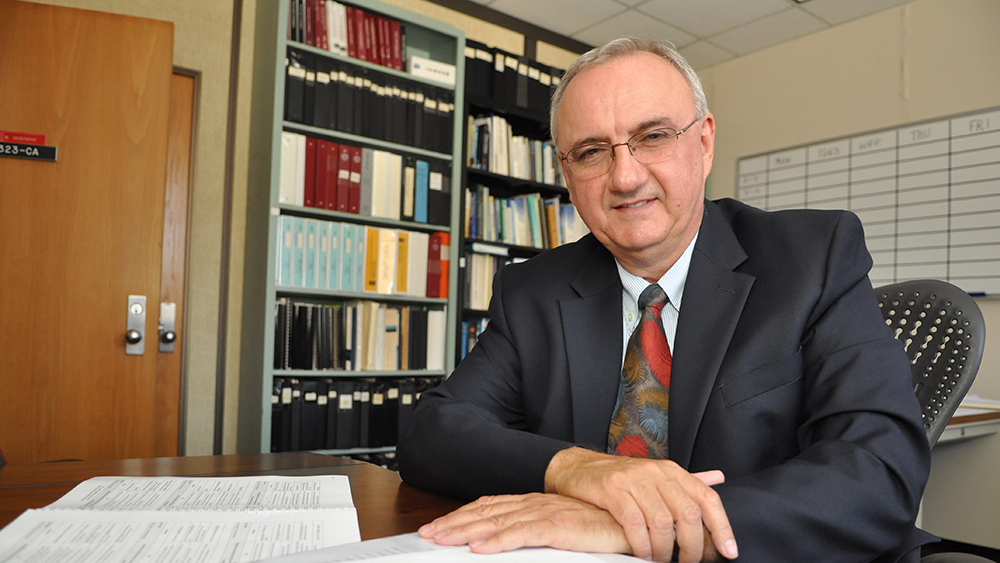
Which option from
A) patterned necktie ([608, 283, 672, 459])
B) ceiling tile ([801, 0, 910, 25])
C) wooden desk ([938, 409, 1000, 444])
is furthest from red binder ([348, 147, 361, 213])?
ceiling tile ([801, 0, 910, 25])

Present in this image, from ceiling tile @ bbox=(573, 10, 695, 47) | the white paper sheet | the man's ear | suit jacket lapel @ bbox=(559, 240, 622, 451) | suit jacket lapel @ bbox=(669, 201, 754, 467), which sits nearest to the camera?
the white paper sheet

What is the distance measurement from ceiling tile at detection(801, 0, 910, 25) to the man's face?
135 inches

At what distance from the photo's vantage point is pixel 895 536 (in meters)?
0.71

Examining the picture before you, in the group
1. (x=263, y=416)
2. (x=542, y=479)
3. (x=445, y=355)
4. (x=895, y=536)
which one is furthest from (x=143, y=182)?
(x=895, y=536)

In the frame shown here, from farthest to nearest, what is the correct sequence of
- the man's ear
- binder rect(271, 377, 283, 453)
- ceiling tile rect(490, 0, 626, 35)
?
ceiling tile rect(490, 0, 626, 35) < binder rect(271, 377, 283, 453) < the man's ear

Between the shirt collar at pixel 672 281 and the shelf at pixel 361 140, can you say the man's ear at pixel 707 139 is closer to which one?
the shirt collar at pixel 672 281

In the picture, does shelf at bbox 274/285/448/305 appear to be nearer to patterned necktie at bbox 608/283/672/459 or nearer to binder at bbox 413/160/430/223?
binder at bbox 413/160/430/223

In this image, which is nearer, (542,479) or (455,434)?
(542,479)

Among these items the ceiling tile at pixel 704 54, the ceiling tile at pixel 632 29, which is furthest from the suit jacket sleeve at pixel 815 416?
the ceiling tile at pixel 704 54

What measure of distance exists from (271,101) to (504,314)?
2.17m

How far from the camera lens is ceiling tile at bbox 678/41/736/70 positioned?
451 centimetres

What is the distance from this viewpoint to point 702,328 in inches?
39.1

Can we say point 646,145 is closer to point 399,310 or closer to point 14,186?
point 399,310

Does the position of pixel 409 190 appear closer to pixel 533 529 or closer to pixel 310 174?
pixel 310 174
